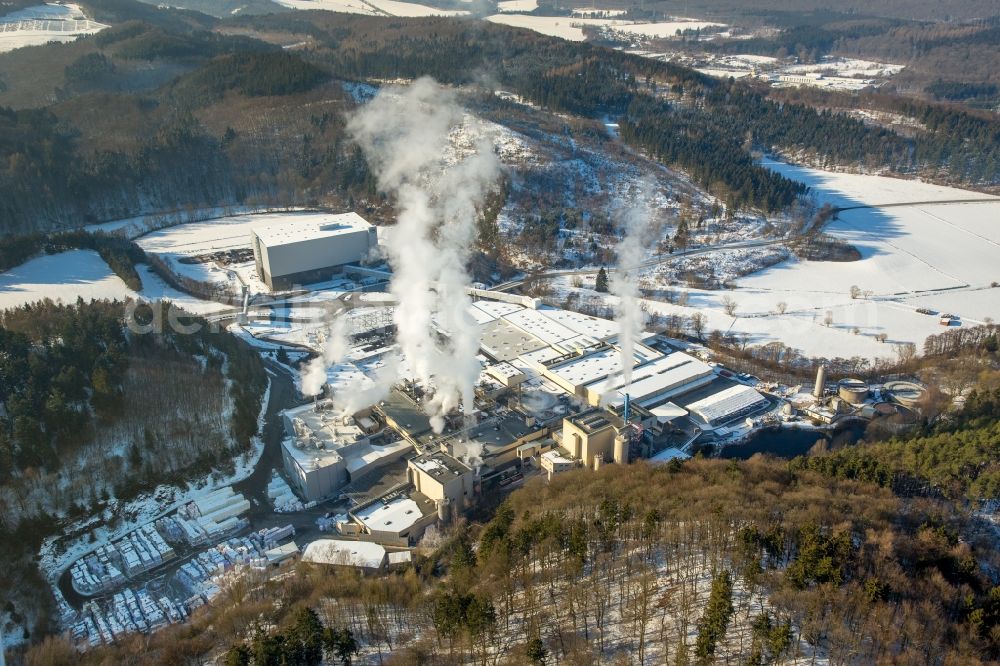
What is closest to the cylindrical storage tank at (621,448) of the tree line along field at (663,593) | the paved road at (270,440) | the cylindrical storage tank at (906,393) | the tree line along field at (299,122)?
the tree line along field at (663,593)

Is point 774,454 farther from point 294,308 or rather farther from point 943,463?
point 294,308

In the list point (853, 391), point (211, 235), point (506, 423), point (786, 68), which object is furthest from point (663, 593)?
point (786, 68)

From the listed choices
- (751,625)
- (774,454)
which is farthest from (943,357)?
(751,625)

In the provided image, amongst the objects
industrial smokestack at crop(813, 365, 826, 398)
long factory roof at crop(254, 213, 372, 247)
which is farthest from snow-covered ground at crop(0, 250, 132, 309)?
industrial smokestack at crop(813, 365, 826, 398)

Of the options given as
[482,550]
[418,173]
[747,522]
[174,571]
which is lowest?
[174,571]

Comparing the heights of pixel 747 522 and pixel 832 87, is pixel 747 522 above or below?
below

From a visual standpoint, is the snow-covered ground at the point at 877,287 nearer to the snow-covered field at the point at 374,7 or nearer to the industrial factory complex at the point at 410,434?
the industrial factory complex at the point at 410,434
